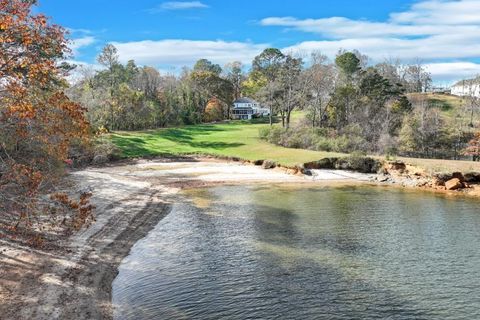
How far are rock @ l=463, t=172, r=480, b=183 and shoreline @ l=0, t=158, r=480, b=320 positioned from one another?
3258 mm

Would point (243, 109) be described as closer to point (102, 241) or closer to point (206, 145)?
point (206, 145)

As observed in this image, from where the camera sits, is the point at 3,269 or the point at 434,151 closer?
the point at 3,269

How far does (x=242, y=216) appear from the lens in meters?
30.4

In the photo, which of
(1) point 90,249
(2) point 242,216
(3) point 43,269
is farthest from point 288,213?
(3) point 43,269

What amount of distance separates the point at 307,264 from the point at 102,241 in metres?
10.5

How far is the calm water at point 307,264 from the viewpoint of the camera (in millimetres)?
15742

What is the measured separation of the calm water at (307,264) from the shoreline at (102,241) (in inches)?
40.6

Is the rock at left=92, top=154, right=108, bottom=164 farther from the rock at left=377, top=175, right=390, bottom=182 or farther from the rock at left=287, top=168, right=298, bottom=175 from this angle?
the rock at left=377, top=175, right=390, bottom=182

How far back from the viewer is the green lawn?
5671cm

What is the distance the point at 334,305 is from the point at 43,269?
37.6 ft

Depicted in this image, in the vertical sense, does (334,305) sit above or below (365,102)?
below

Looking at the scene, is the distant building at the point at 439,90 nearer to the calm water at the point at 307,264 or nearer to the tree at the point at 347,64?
the tree at the point at 347,64

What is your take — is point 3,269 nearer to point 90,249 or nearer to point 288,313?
point 90,249

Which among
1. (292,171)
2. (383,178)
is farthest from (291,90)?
(383,178)
